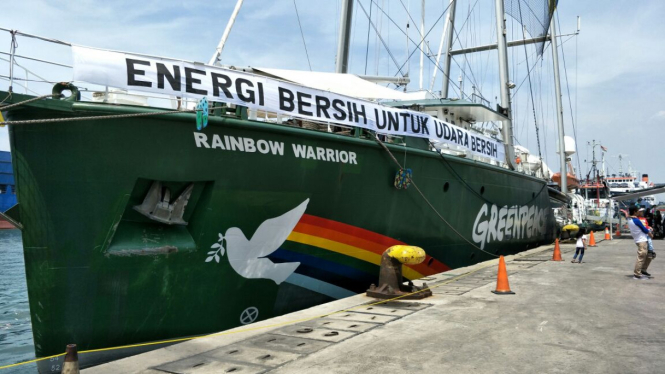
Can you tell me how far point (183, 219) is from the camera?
20.0 feet

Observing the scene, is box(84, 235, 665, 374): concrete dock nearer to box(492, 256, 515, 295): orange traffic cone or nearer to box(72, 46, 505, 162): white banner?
box(492, 256, 515, 295): orange traffic cone

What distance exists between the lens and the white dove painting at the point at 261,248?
251 inches

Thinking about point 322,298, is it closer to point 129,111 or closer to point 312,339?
point 312,339

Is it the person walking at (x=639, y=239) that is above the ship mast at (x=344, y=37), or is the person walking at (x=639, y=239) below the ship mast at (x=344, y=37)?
below

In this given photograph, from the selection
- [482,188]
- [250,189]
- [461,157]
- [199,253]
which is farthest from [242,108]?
[482,188]

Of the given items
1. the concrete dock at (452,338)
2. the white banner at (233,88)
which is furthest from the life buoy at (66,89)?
the concrete dock at (452,338)

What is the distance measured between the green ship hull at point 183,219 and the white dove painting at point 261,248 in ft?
0.05

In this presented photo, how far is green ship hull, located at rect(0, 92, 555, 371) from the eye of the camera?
530 centimetres

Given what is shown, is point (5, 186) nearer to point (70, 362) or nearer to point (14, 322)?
point (14, 322)

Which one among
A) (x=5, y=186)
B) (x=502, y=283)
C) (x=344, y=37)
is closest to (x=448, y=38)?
(x=344, y=37)

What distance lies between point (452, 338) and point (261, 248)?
2663 mm

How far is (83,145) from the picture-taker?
5371 mm

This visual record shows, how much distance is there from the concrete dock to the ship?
1.99 feet

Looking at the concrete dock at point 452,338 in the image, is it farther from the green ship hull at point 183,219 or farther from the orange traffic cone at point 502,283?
the green ship hull at point 183,219
